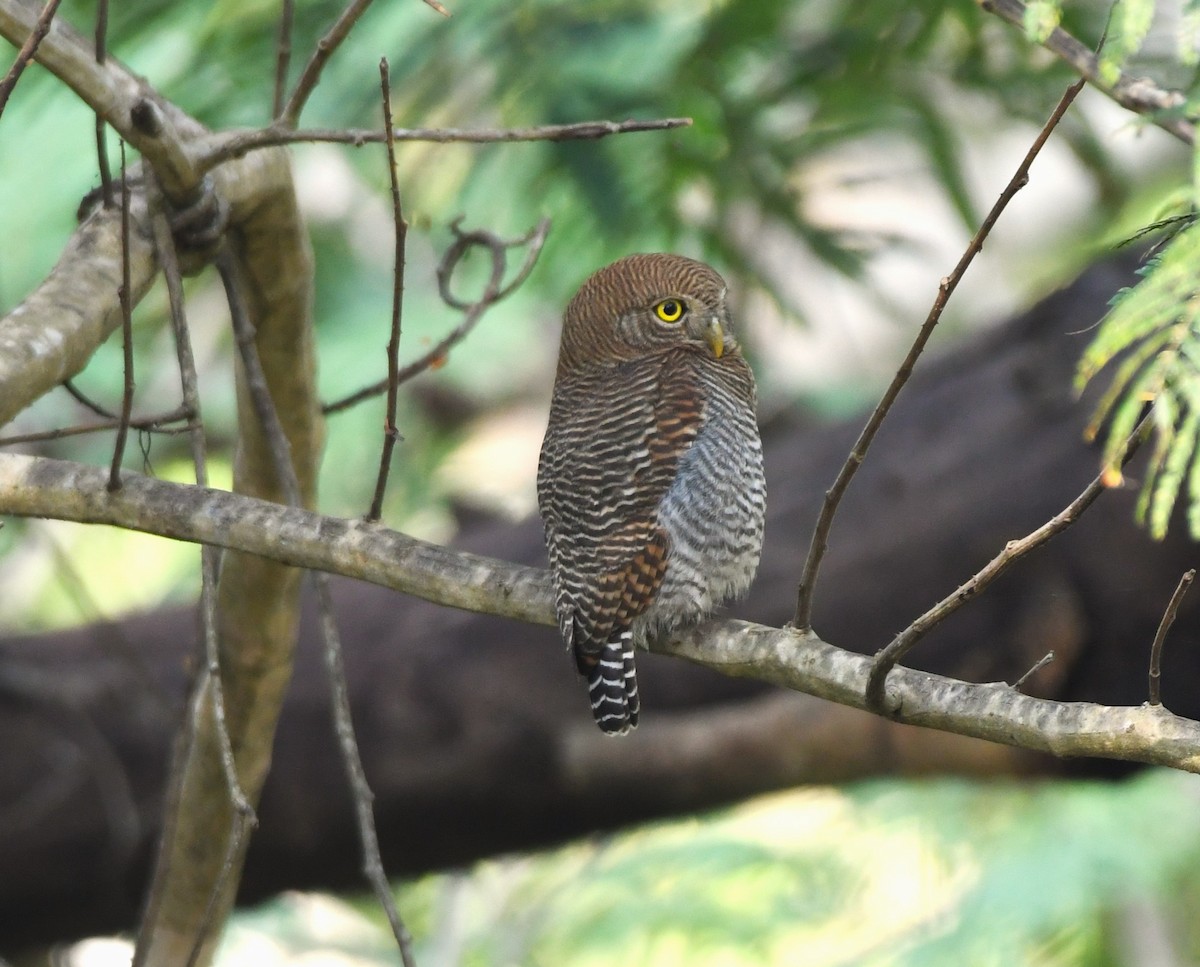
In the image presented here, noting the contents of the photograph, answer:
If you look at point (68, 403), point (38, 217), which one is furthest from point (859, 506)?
Result: point (68, 403)

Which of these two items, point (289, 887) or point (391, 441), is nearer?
point (391, 441)

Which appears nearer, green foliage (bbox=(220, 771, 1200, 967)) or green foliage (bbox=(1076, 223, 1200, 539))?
green foliage (bbox=(1076, 223, 1200, 539))

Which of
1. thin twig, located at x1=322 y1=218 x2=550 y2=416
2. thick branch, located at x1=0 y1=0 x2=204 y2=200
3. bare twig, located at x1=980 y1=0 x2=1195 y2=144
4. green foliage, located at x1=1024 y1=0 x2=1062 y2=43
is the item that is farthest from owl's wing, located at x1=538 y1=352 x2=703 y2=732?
green foliage, located at x1=1024 y1=0 x2=1062 y2=43

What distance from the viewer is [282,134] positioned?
2375 millimetres

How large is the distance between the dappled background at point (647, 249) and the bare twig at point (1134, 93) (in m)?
1.55

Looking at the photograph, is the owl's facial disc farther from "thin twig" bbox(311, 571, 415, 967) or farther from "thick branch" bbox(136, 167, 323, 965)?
"thin twig" bbox(311, 571, 415, 967)

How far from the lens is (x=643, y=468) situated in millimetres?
3406

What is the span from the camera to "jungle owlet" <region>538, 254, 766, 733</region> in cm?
324

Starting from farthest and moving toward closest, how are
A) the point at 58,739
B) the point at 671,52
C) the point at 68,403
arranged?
the point at 68,403 → the point at 58,739 → the point at 671,52

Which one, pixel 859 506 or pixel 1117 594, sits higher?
pixel 859 506

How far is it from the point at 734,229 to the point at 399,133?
12.0 ft

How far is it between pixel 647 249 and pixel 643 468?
201cm

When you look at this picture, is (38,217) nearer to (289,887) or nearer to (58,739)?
(58,739)

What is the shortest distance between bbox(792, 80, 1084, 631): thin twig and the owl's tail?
1.01 m
